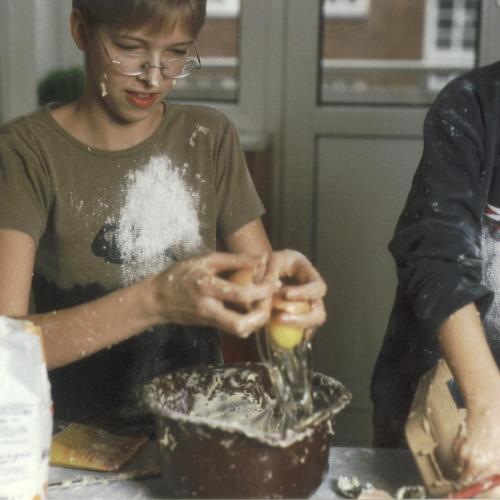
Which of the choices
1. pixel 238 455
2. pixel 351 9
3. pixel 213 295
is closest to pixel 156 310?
pixel 213 295

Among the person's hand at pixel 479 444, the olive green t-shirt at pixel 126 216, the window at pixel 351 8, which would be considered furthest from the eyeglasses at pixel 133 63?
the window at pixel 351 8

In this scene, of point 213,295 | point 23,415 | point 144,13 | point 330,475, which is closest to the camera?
point 23,415

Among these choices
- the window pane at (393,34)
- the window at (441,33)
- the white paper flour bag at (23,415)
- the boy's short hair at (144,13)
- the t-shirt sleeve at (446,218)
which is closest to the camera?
the white paper flour bag at (23,415)

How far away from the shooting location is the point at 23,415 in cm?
100

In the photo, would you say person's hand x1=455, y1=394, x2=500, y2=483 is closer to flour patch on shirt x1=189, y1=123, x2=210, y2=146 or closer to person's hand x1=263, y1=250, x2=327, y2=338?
person's hand x1=263, y1=250, x2=327, y2=338

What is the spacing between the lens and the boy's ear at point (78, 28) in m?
1.53

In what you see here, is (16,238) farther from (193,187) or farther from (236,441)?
(236,441)

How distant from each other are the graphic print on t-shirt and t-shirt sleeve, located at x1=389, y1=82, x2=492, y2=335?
0.44 metres

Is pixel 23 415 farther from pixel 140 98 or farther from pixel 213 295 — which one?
pixel 140 98

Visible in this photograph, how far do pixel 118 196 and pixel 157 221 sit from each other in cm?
10

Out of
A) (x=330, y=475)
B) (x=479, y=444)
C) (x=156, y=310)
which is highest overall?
(x=156, y=310)

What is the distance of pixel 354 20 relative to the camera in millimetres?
19109

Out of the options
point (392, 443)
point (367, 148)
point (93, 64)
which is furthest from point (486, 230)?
point (367, 148)

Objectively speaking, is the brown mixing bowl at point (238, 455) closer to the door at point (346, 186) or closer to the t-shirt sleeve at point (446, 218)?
the t-shirt sleeve at point (446, 218)
